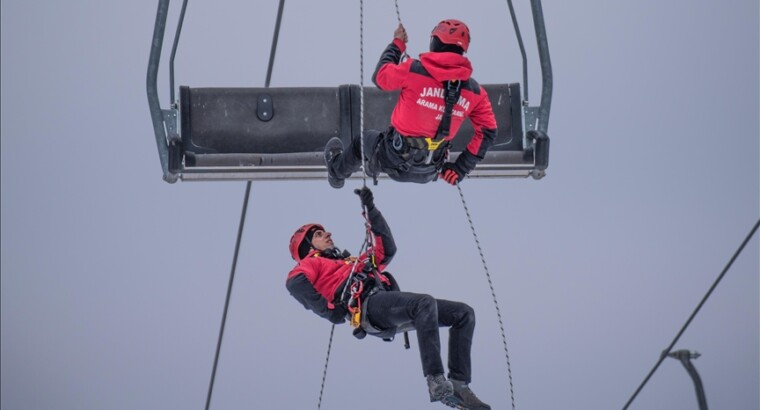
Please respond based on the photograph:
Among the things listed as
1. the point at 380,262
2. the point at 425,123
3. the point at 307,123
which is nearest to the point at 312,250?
the point at 380,262

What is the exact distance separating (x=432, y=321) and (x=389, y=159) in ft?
4.21

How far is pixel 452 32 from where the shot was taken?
8.79m

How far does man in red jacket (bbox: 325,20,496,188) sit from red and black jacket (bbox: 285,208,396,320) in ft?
1.72

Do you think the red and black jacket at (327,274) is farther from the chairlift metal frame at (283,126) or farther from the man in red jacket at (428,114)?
the chairlift metal frame at (283,126)

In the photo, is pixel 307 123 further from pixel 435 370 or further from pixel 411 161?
pixel 435 370

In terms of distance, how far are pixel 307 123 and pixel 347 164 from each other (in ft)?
Result: 3.70

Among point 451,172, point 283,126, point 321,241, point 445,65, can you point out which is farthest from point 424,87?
point 283,126

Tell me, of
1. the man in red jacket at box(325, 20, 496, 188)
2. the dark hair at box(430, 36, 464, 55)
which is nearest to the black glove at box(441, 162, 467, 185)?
the man in red jacket at box(325, 20, 496, 188)

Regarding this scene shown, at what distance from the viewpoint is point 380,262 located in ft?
30.1

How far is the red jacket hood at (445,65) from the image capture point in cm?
887

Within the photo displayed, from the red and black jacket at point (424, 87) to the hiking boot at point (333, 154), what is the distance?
2.62 feet

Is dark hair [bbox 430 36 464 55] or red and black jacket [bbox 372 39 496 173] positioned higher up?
dark hair [bbox 430 36 464 55]

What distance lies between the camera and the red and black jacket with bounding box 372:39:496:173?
888 centimetres

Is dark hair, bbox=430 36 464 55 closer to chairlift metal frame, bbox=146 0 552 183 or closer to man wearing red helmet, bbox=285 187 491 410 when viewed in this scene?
man wearing red helmet, bbox=285 187 491 410
